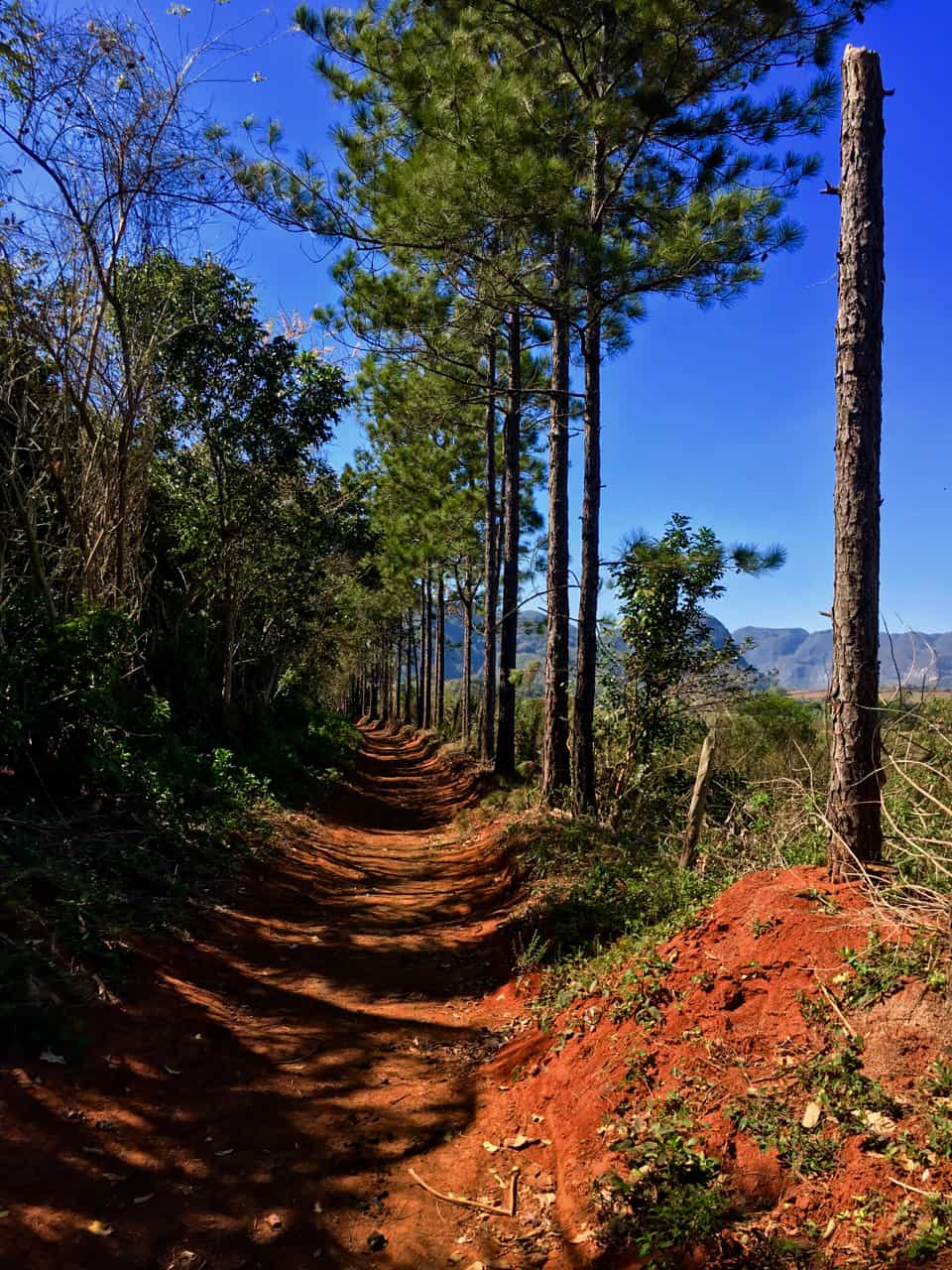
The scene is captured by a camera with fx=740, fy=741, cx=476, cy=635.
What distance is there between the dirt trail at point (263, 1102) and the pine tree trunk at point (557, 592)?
8.76 ft

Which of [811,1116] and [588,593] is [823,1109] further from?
[588,593]

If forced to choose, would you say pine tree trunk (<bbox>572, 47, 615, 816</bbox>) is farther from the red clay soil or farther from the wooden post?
the red clay soil

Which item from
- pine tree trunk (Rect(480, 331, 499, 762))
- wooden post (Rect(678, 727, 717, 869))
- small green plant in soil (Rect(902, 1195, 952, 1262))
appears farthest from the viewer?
pine tree trunk (Rect(480, 331, 499, 762))

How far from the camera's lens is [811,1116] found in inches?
117

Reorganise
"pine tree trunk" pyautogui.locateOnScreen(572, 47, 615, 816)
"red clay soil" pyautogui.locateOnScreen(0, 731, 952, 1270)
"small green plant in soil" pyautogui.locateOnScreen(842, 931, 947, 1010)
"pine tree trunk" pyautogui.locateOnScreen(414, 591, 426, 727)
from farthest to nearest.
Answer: "pine tree trunk" pyautogui.locateOnScreen(414, 591, 426, 727) → "pine tree trunk" pyautogui.locateOnScreen(572, 47, 615, 816) → "small green plant in soil" pyautogui.locateOnScreen(842, 931, 947, 1010) → "red clay soil" pyautogui.locateOnScreen(0, 731, 952, 1270)

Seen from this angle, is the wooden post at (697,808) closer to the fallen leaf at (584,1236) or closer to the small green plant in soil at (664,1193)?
the small green plant in soil at (664,1193)

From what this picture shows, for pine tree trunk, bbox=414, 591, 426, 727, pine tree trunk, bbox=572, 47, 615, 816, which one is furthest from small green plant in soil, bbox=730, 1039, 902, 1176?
pine tree trunk, bbox=414, 591, 426, 727

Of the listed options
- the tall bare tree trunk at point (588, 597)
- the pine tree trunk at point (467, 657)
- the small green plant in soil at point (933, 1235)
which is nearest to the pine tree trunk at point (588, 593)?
the tall bare tree trunk at point (588, 597)

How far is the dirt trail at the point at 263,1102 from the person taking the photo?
2.84 m

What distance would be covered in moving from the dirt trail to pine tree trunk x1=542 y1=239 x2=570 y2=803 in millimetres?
2671

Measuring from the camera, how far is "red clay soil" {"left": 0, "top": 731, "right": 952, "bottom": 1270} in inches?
110

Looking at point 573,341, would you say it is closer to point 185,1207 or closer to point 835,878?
point 835,878

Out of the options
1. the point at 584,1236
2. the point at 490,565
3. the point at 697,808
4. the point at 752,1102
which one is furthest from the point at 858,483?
the point at 490,565

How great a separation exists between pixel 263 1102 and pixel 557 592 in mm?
6596
